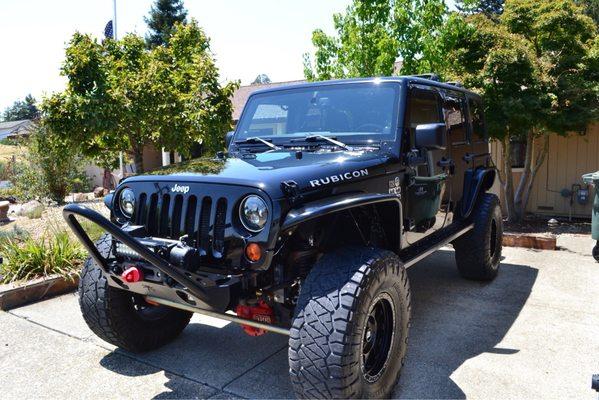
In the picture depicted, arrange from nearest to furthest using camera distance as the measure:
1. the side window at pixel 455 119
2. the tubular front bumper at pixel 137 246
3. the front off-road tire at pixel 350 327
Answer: the tubular front bumper at pixel 137 246 < the front off-road tire at pixel 350 327 < the side window at pixel 455 119

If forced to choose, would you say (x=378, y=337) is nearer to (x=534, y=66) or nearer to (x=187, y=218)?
(x=187, y=218)

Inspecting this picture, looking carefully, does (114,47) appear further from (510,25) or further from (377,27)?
(510,25)

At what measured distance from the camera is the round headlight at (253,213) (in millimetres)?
2725

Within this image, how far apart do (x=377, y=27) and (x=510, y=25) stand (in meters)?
2.25

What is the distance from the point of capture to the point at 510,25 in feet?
27.9

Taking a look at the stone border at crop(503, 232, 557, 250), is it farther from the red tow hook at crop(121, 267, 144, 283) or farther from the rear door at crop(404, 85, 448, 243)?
the red tow hook at crop(121, 267, 144, 283)

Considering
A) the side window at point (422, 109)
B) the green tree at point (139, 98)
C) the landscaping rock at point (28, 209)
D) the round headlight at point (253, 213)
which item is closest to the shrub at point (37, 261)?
the green tree at point (139, 98)

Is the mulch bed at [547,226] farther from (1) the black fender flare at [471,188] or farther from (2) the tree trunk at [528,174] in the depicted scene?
(1) the black fender flare at [471,188]

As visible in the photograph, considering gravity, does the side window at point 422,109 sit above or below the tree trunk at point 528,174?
above

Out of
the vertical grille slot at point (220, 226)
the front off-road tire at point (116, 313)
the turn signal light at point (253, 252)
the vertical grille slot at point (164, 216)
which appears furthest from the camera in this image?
the front off-road tire at point (116, 313)

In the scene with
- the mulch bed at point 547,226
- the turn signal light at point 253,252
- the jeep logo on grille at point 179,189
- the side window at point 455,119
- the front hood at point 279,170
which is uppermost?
the side window at point 455,119

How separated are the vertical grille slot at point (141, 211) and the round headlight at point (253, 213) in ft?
2.46

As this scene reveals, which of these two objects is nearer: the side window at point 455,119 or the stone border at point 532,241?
the side window at point 455,119

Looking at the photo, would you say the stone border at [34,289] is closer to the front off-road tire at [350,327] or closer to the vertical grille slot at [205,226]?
the vertical grille slot at [205,226]
